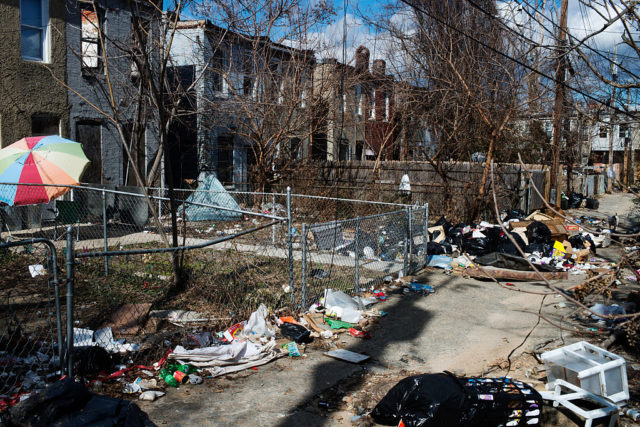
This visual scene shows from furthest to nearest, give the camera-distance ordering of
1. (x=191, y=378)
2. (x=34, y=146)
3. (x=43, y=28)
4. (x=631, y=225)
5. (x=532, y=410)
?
(x=631, y=225)
(x=43, y=28)
(x=34, y=146)
(x=191, y=378)
(x=532, y=410)

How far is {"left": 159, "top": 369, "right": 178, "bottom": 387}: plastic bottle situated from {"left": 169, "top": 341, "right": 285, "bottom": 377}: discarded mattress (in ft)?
0.67

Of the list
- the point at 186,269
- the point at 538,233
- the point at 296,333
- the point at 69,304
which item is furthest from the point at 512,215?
the point at 69,304

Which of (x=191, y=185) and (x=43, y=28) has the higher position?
(x=43, y=28)

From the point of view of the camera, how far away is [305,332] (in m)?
6.12

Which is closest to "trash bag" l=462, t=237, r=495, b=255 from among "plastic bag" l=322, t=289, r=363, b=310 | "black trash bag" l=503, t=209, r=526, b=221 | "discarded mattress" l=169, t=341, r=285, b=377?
"black trash bag" l=503, t=209, r=526, b=221

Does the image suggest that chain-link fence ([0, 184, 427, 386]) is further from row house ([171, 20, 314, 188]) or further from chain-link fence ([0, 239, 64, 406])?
row house ([171, 20, 314, 188])

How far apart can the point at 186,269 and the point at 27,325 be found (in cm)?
255

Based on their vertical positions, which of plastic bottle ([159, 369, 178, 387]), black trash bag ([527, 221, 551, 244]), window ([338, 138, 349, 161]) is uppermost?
window ([338, 138, 349, 161])

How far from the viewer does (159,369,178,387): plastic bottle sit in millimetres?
4771

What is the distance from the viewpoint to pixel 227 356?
5.26m

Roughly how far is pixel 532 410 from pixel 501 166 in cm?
1336

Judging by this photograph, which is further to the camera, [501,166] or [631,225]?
[631,225]

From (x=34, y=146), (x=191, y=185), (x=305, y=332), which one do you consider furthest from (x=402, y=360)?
(x=191, y=185)

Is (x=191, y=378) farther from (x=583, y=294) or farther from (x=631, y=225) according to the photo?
(x=631, y=225)
